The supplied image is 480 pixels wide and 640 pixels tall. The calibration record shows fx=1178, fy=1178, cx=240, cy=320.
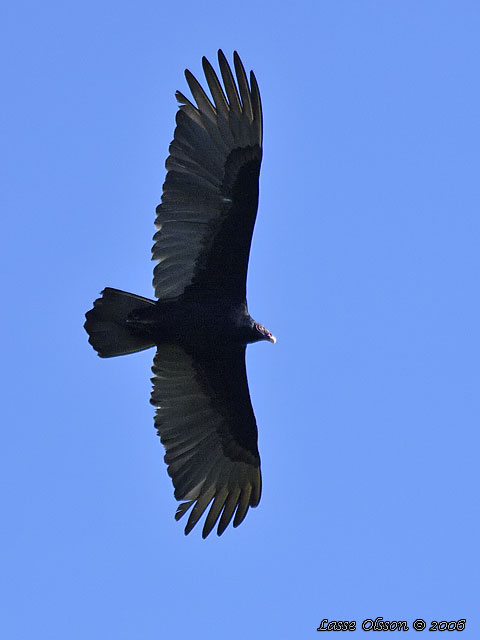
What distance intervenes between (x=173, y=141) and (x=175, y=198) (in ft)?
1.70

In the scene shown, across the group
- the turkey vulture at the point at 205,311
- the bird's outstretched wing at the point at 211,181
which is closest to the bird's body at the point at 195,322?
the turkey vulture at the point at 205,311

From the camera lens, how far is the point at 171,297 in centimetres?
1096

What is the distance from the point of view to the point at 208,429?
37.7ft

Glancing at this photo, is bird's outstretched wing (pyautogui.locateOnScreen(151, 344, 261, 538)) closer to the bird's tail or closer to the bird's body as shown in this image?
the bird's body

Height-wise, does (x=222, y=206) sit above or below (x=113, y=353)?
above

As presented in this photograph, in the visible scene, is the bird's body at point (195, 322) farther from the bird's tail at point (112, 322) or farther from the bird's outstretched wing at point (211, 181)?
the bird's outstretched wing at point (211, 181)

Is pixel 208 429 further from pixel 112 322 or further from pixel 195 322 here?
pixel 112 322

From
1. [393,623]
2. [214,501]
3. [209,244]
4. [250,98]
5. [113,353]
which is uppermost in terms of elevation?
[250,98]

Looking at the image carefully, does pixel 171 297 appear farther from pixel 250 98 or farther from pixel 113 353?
pixel 250 98

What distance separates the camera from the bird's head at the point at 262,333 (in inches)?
437

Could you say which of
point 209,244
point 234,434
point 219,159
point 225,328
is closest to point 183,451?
point 234,434

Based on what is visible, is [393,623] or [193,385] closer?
[393,623]

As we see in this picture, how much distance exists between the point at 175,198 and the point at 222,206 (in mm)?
439

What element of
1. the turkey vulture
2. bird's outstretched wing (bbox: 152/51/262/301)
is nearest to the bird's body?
the turkey vulture
